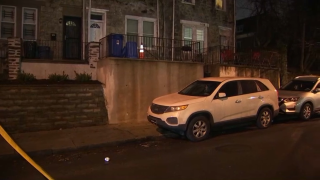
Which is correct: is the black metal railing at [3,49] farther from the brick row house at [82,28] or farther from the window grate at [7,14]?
the window grate at [7,14]

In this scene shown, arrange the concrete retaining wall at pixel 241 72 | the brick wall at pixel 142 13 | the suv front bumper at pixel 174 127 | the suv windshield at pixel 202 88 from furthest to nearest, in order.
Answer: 1. the concrete retaining wall at pixel 241 72
2. the brick wall at pixel 142 13
3. the suv windshield at pixel 202 88
4. the suv front bumper at pixel 174 127

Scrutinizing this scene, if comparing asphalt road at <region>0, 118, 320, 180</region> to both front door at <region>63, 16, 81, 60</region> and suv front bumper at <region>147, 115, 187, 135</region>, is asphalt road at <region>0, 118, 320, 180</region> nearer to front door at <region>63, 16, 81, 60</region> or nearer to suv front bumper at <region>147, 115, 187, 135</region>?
suv front bumper at <region>147, 115, 187, 135</region>

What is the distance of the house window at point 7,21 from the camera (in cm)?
1289

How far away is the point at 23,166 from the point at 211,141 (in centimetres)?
467

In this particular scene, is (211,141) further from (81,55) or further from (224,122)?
Answer: (81,55)

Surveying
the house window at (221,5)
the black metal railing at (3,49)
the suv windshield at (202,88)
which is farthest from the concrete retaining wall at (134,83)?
the house window at (221,5)

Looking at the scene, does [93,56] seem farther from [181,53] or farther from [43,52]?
[181,53]

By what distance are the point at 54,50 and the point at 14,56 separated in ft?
7.68

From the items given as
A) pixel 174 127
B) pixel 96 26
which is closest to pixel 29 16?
pixel 96 26

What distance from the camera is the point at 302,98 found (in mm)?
11117

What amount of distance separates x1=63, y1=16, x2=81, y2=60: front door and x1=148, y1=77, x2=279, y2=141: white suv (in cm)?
676

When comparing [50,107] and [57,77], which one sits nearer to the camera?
[50,107]

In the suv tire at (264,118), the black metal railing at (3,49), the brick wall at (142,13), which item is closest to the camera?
the suv tire at (264,118)

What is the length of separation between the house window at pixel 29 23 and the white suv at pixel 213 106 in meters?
7.61
